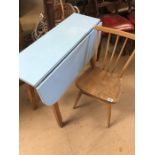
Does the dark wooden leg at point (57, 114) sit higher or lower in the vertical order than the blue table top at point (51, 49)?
lower

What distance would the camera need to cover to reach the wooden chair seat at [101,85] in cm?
172

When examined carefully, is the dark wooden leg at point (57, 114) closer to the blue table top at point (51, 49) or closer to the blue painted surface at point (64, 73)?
the blue painted surface at point (64, 73)

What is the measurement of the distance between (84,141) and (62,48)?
808 mm

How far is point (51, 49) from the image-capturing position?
1672 millimetres

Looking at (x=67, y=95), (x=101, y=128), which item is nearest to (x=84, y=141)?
(x=101, y=128)

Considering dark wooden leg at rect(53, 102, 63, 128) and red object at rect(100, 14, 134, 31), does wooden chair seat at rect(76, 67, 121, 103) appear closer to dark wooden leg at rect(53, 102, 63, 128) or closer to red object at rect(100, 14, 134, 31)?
dark wooden leg at rect(53, 102, 63, 128)

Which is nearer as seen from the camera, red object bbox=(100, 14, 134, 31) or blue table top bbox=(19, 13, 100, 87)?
blue table top bbox=(19, 13, 100, 87)

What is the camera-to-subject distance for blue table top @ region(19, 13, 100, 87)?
1490mm

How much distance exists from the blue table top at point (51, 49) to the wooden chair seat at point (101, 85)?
1.09 ft

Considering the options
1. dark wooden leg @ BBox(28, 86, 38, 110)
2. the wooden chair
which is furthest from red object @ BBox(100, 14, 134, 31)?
dark wooden leg @ BBox(28, 86, 38, 110)

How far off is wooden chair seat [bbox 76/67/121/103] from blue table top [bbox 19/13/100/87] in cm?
33

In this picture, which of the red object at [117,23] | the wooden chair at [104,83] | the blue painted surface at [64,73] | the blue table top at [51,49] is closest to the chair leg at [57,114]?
the blue painted surface at [64,73]

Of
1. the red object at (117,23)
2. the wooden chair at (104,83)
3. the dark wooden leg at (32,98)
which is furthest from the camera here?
the red object at (117,23)
